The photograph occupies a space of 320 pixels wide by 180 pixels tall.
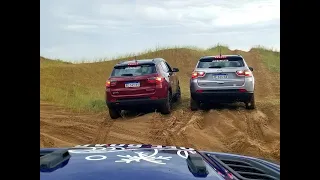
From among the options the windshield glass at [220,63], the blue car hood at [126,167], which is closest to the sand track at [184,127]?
the windshield glass at [220,63]

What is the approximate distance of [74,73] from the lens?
11.1m

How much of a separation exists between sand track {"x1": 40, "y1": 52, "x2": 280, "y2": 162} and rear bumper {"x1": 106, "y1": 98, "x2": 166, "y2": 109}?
1.31 ft

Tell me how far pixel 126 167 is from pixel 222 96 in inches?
295

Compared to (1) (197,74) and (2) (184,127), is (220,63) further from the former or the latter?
(2) (184,127)

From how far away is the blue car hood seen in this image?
2.16 m

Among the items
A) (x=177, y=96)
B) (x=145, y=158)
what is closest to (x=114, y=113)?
(x=177, y=96)

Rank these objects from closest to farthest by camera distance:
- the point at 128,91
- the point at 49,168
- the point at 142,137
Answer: the point at 49,168
the point at 128,91
the point at 142,137

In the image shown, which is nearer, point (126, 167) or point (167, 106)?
point (126, 167)

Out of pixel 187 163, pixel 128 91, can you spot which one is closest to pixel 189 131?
pixel 128 91

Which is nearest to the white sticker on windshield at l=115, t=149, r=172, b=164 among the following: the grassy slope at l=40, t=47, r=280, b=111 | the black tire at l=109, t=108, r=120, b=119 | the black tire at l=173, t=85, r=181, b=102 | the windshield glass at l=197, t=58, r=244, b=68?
the windshield glass at l=197, t=58, r=244, b=68

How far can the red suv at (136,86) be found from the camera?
9.20 meters

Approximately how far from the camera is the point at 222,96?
9.62 m
